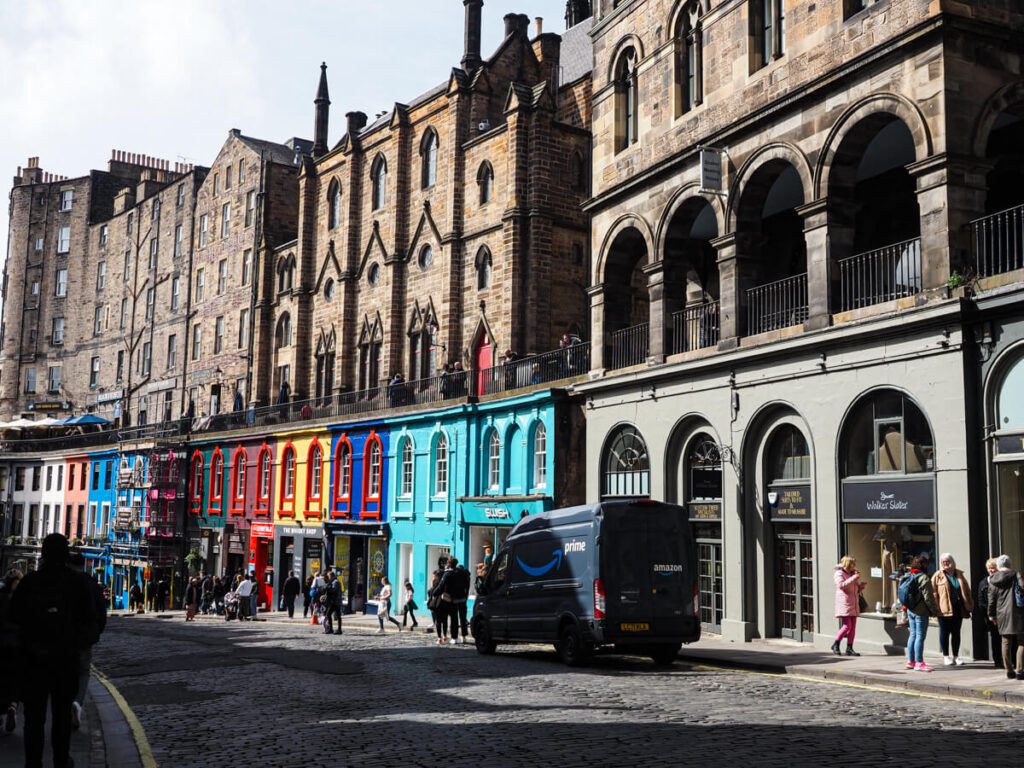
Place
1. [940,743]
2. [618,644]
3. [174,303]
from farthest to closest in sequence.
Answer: [174,303], [618,644], [940,743]

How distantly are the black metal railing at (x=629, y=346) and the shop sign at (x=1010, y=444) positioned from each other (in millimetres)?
10713

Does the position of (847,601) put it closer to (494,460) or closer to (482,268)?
(494,460)

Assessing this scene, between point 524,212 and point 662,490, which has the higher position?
point 524,212

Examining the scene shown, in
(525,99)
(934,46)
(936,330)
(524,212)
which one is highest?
(525,99)

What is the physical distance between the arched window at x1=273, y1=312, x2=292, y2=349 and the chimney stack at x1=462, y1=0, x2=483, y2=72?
1528 cm

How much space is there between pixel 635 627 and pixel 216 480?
124ft

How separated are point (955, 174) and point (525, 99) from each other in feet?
64.6

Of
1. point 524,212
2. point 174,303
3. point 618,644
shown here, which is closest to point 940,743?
point 618,644

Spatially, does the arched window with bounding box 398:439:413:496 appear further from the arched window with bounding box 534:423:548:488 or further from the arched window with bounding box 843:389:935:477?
the arched window with bounding box 843:389:935:477

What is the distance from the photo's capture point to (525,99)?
1384 inches

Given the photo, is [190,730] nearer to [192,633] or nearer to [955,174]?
[955,174]

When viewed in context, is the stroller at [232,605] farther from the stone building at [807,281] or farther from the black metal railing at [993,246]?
the black metal railing at [993,246]

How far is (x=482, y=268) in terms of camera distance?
37031 millimetres

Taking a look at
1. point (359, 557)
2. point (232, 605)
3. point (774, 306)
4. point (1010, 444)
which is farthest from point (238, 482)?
point (1010, 444)
